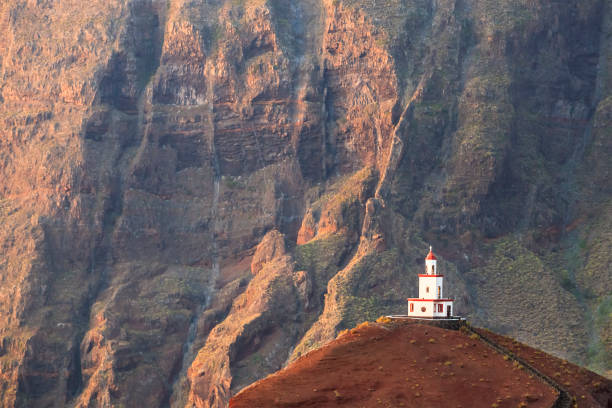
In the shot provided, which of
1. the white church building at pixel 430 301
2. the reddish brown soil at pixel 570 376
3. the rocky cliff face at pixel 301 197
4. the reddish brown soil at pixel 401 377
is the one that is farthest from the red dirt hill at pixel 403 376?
the rocky cliff face at pixel 301 197

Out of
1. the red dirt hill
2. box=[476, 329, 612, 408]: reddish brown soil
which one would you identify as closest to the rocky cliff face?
box=[476, 329, 612, 408]: reddish brown soil

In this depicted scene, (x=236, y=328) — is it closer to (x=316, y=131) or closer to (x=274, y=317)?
(x=274, y=317)

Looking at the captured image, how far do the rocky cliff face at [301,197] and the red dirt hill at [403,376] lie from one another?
110ft

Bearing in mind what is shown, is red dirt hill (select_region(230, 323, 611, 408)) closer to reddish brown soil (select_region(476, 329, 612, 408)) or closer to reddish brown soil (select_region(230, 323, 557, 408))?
reddish brown soil (select_region(230, 323, 557, 408))

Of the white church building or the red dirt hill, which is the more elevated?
the white church building

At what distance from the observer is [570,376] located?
140m

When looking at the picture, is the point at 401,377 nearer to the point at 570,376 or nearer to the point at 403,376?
the point at 403,376

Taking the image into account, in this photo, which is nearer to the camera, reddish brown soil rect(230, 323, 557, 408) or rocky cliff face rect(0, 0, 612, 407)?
reddish brown soil rect(230, 323, 557, 408)

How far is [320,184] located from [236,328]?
21.8 meters

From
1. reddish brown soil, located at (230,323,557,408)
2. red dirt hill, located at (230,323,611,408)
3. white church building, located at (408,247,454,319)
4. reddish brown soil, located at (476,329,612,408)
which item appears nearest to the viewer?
reddish brown soil, located at (230,323,557,408)

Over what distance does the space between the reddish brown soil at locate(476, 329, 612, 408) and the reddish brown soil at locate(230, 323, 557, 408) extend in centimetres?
391

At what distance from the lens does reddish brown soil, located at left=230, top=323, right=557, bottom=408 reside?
129000 mm

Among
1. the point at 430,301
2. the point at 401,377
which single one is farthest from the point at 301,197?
the point at 401,377

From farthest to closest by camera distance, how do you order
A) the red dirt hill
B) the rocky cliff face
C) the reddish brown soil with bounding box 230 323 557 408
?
the rocky cliff face → the red dirt hill → the reddish brown soil with bounding box 230 323 557 408
